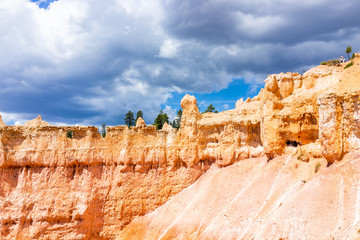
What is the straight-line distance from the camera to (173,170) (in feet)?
107

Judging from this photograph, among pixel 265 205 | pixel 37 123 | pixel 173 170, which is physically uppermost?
pixel 37 123

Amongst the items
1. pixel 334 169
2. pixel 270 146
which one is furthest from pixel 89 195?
pixel 334 169

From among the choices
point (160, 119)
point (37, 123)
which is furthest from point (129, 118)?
point (37, 123)

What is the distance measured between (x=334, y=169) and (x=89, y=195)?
22.5 m

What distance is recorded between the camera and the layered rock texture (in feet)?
81.8

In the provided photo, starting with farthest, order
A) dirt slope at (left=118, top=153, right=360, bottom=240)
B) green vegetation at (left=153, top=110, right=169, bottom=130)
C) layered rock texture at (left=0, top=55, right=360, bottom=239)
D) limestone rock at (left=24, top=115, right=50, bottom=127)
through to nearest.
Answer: green vegetation at (left=153, top=110, right=169, bottom=130) → limestone rock at (left=24, top=115, right=50, bottom=127) → layered rock texture at (left=0, top=55, right=360, bottom=239) → dirt slope at (left=118, top=153, right=360, bottom=240)

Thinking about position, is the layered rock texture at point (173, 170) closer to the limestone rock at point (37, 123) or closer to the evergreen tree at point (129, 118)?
the limestone rock at point (37, 123)

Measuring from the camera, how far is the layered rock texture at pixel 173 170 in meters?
24.9

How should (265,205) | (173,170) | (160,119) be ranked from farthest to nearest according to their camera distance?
(160,119), (173,170), (265,205)

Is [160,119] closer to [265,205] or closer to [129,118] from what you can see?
[129,118]

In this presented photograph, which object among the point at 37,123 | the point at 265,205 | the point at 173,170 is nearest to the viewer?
the point at 265,205

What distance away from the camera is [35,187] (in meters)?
31.1

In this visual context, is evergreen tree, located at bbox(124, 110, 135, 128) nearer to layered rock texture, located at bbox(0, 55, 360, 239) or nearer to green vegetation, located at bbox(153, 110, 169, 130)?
green vegetation, located at bbox(153, 110, 169, 130)

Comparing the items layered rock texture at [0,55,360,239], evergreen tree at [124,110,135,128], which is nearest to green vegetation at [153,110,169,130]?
evergreen tree at [124,110,135,128]
